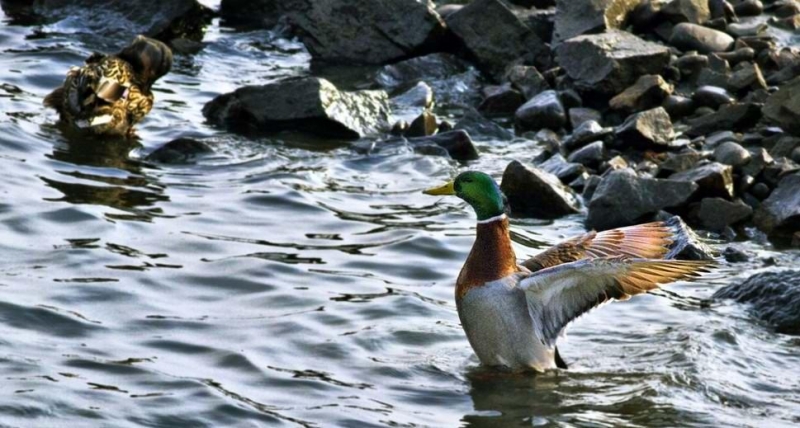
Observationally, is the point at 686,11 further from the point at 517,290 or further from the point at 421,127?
the point at 517,290

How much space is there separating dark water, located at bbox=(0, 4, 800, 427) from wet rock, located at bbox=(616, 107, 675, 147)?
33.9 inches

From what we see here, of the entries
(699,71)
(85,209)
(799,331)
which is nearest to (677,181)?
(799,331)

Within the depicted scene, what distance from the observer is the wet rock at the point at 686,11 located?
11.9 m

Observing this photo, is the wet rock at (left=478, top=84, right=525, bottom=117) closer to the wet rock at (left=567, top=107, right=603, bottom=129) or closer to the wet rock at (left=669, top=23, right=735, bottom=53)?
the wet rock at (left=567, top=107, right=603, bottom=129)

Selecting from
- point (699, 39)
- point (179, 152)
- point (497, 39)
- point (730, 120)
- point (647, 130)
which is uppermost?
point (699, 39)

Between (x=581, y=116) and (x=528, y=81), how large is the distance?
3.04 ft

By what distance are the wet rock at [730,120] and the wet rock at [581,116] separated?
2.70 ft

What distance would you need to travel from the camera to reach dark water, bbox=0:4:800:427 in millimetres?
6117

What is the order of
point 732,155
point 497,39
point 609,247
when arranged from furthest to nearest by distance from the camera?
point 497,39 → point 732,155 → point 609,247

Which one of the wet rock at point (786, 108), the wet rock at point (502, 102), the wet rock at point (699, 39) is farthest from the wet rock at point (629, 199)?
the wet rock at point (699, 39)

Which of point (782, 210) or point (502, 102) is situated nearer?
point (782, 210)

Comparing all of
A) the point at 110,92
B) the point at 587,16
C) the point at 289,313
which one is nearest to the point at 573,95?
the point at 587,16

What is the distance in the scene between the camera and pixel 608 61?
35.8ft

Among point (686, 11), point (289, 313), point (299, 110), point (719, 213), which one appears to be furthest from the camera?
point (686, 11)
